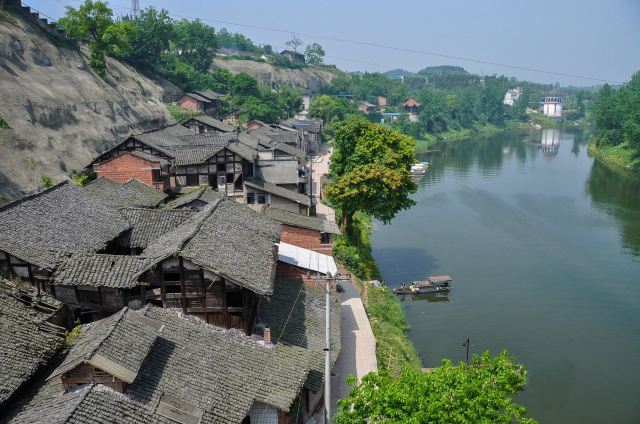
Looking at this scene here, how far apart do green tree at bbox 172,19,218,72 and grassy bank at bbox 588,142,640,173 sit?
237ft

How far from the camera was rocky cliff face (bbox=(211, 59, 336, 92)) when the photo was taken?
394ft

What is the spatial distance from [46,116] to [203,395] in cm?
3513

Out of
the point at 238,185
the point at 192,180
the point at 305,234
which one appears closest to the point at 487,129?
the point at 238,185

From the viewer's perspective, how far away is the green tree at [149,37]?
7844 centimetres

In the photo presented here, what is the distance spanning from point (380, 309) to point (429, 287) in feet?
22.4

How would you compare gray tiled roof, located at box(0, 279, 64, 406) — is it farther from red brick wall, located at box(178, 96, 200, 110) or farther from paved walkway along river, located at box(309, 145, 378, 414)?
red brick wall, located at box(178, 96, 200, 110)

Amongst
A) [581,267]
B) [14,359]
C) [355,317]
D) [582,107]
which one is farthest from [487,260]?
[582,107]

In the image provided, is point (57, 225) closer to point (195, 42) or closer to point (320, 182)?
point (320, 182)

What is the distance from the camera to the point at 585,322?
32.7m

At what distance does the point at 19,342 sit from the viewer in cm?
1623

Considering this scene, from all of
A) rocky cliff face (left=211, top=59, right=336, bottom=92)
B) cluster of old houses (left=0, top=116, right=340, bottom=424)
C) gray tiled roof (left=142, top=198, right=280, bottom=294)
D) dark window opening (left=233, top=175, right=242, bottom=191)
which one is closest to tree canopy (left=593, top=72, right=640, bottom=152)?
dark window opening (left=233, top=175, right=242, bottom=191)

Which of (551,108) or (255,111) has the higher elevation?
(551,108)

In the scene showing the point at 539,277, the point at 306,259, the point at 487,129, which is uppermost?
the point at 487,129

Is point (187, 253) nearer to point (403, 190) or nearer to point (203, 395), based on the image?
point (203, 395)
